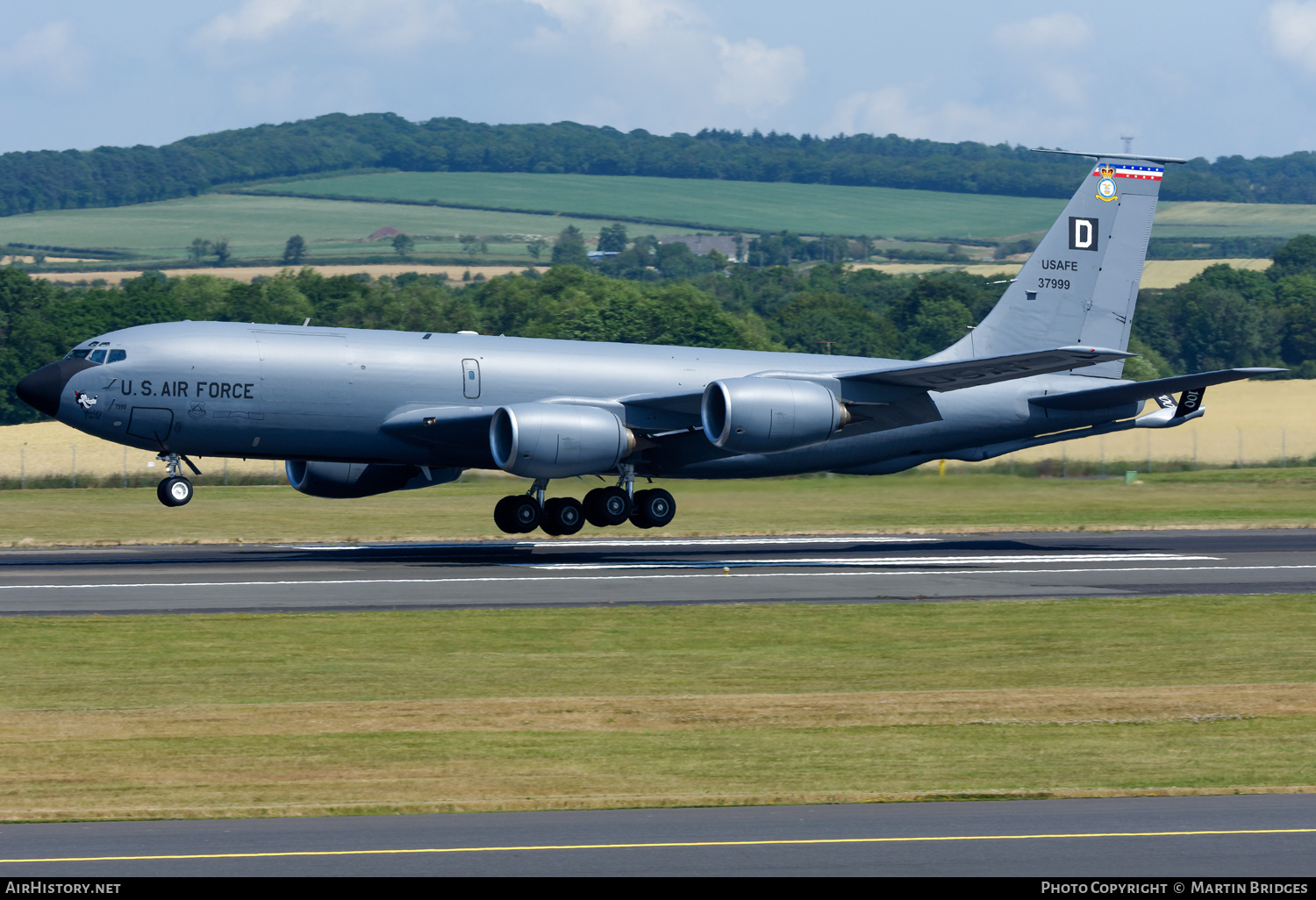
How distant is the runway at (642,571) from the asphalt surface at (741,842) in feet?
49.0

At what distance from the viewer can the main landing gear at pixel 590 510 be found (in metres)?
37.2

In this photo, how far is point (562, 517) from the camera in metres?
37.7

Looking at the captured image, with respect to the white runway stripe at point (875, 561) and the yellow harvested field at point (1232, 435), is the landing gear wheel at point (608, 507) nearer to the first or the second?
the white runway stripe at point (875, 561)

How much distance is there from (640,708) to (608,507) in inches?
748

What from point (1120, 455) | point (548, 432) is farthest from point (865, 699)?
point (1120, 455)

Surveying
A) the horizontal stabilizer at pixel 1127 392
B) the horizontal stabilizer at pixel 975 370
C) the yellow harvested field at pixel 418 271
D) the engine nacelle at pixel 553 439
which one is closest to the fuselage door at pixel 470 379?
the engine nacelle at pixel 553 439

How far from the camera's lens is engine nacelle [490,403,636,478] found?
34.1 meters

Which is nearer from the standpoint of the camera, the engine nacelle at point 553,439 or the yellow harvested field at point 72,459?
the engine nacelle at point 553,439

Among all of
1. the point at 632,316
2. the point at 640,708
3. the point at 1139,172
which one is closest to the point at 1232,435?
the point at 1139,172

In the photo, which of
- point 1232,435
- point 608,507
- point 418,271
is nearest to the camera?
point 608,507

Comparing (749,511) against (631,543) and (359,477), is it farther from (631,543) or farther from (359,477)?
(359,477)

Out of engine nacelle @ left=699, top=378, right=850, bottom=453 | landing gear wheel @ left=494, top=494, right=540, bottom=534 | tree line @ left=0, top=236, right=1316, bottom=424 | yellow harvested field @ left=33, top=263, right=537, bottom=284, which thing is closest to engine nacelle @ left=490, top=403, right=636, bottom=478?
engine nacelle @ left=699, top=378, right=850, bottom=453

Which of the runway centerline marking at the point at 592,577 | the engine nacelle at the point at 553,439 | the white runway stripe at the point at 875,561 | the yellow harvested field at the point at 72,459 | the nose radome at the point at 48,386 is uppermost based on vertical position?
the nose radome at the point at 48,386
